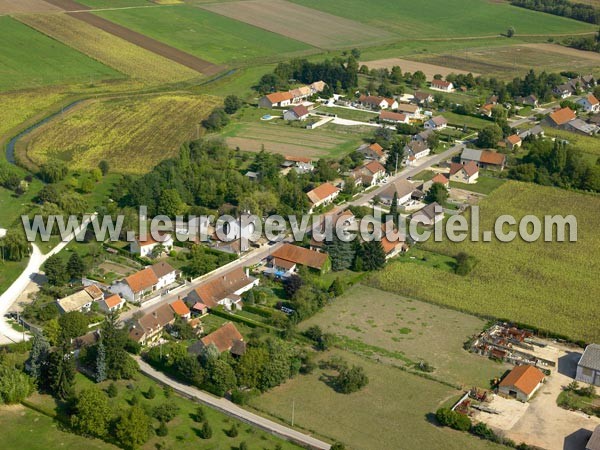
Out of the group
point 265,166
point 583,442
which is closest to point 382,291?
point 583,442

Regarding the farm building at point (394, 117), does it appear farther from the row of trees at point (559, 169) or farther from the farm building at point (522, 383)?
the farm building at point (522, 383)

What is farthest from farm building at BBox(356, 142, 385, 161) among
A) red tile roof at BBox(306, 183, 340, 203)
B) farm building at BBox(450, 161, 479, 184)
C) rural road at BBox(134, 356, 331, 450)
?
rural road at BBox(134, 356, 331, 450)

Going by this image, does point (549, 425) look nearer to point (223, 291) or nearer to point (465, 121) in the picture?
point (223, 291)

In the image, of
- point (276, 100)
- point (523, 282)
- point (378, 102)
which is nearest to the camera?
point (523, 282)

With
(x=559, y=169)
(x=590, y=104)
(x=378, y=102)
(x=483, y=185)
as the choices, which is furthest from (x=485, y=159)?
(x=590, y=104)

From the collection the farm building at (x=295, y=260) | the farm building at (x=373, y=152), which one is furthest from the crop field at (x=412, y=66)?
the farm building at (x=295, y=260)

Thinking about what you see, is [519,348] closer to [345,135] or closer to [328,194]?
[328,194]
